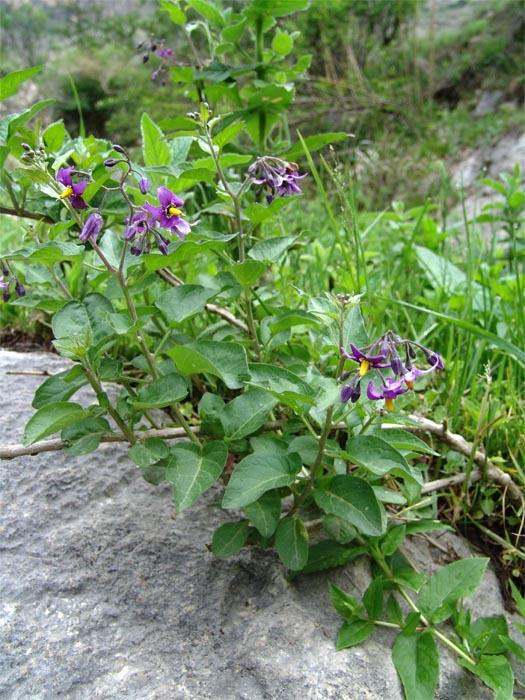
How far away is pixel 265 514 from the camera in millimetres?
1112

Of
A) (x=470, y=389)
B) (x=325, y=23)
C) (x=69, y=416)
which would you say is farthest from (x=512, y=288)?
(x=325, y=23)

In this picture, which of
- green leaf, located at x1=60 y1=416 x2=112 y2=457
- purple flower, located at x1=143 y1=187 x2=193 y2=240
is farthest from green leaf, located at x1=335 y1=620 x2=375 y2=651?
purple flower, located at x1=143 y1=187 x2=193 y2=240

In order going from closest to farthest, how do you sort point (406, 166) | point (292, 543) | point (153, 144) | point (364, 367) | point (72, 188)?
point (364, 367) < point (72, 188) < point (292, 543) < point (153, 144) < point (406, 166)

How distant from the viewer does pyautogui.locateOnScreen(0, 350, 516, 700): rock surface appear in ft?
3.36

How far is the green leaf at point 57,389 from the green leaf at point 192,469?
0.22 metres

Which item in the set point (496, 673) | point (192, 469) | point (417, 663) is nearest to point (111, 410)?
point (192, 469)

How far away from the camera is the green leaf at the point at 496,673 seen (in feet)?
3.43

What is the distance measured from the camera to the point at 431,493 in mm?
1442

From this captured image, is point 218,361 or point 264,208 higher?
point 264,208

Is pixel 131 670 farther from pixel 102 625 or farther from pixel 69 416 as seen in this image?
pixel 69 416

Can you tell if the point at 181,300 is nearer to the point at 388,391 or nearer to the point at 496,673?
the point at 388,391

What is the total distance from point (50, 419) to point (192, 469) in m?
0.26

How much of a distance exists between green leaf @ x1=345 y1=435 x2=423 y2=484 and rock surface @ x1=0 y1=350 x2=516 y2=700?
1.19 feet

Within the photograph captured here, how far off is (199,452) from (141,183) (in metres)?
0.50
